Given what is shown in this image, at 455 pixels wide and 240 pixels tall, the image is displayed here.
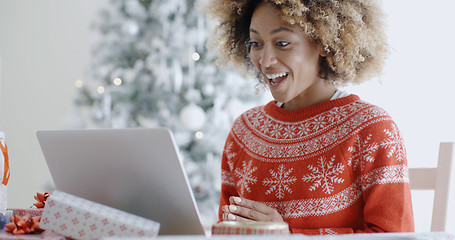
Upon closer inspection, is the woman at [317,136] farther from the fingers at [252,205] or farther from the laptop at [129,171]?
the laptop at [129,171]

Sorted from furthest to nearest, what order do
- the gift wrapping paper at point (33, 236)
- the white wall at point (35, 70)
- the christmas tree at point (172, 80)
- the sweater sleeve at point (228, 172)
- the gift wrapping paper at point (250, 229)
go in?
the white wall at point (35, 70) → the christmas tree at point (172, 80) → the sweater sleeve at point (228, 172) → the gift wrapping paper at point (33, 236) → the gift wrapping paper at point (250, 229)

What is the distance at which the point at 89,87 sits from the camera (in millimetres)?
3006

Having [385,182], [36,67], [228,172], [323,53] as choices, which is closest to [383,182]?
[385,182]

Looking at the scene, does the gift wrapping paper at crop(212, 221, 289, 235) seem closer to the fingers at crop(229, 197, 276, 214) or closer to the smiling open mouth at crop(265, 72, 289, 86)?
the fingers at crop(229, 197, 276, 214)

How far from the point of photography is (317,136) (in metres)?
1.27

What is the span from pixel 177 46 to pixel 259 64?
1.62 m

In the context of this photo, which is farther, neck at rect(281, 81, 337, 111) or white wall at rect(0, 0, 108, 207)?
white wall at rect(0, 0, 108, 207)

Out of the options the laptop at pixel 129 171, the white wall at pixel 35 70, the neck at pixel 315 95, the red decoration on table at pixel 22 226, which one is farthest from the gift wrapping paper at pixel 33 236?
the white wall at pixel 35 70

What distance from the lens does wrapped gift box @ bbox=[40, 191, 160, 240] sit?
2.60 feet

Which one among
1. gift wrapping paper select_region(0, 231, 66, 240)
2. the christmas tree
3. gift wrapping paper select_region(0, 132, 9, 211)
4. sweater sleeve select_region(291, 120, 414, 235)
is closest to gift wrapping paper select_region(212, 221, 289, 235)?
gift wrapping paper select_region(0, 231, 66, 240)

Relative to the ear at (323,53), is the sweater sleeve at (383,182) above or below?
below

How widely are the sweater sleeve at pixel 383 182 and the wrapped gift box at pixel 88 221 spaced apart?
470 millimetres

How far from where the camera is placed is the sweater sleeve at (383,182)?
1096 mm

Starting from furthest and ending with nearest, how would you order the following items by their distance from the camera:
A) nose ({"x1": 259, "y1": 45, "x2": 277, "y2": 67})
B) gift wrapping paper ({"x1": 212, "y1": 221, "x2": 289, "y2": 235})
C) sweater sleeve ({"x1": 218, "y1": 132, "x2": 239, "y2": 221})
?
sweater sleeve ({"x1": 218, "y1": 132, "x2": 239, "y2": 221}), nose ({"x1": 259, "y1": 45, "x2": 277, "y2": 67}), gift wrapping paper ({"x1": 212, "y1": 221, "x2": 289, "y2": 235})
